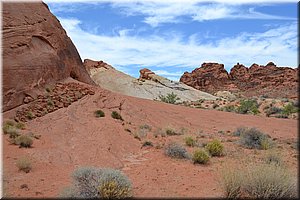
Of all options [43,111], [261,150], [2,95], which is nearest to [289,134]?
[261,150]

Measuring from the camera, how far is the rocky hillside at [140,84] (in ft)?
192

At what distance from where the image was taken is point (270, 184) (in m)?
6.42

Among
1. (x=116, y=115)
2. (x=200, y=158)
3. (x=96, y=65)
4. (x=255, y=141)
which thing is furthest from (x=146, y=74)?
(x=200, y=158)

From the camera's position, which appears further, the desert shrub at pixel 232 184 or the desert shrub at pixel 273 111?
the desert shrub at pixel 273 111

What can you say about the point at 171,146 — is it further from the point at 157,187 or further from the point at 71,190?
the point at 71,190

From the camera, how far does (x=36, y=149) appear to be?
10938 millimetres

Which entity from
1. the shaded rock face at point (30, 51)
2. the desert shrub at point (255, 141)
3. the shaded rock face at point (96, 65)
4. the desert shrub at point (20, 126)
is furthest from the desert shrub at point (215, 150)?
the shaded rock face at point (96, 65)

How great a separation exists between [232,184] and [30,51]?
13595mm

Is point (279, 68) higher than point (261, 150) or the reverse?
higher

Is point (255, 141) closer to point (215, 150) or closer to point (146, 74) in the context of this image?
point (215, 150)

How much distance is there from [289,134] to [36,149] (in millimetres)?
13810

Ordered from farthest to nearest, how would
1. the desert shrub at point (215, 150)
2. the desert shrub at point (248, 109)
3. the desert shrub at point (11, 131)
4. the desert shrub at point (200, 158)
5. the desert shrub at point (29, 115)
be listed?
the desert shrub at point (248, 109), the desert shrub at point (29, 115), the desert shrub at point (11, 131), the desert shrub at point (215, 150), the desert shrub at point (200, 158)

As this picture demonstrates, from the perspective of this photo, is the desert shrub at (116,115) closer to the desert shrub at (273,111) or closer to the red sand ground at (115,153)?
the red sand ground at (115,153)

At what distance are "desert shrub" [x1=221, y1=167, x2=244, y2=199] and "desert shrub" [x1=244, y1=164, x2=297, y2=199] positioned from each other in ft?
0.51
